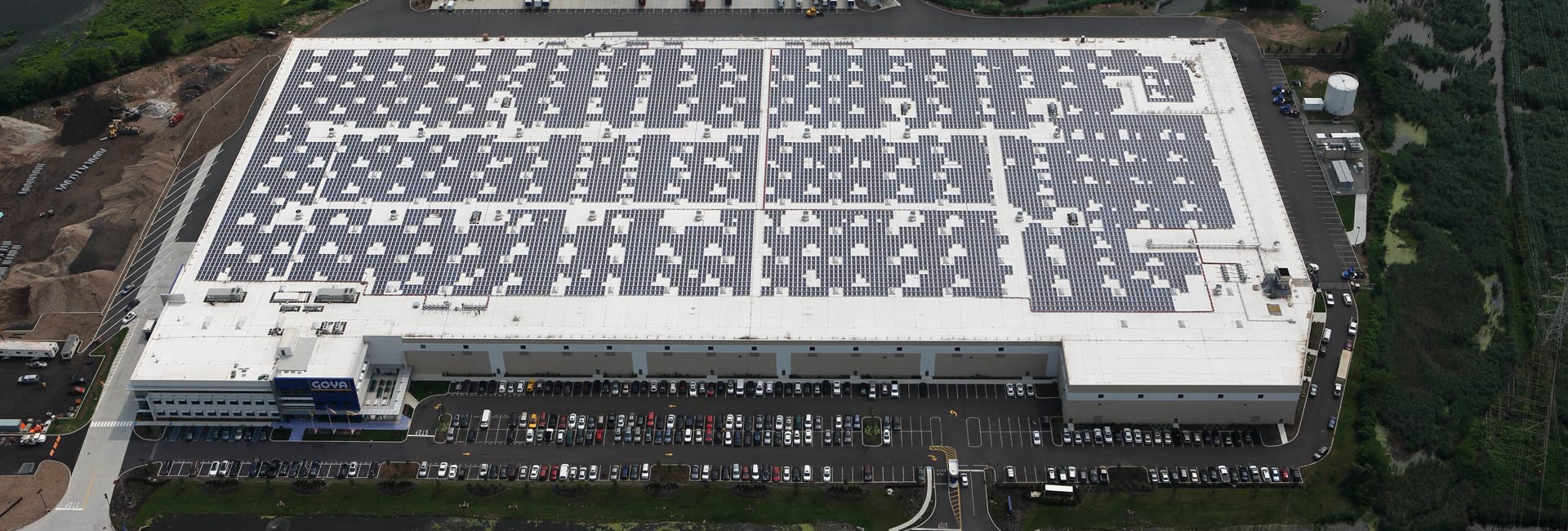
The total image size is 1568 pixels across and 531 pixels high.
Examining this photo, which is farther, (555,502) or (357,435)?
(357,435)

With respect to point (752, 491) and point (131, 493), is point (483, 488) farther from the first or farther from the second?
point (131, 493)

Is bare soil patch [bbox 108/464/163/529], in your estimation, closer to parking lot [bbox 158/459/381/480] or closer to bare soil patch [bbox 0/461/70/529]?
parking lot [bbox 158/459/381/480]

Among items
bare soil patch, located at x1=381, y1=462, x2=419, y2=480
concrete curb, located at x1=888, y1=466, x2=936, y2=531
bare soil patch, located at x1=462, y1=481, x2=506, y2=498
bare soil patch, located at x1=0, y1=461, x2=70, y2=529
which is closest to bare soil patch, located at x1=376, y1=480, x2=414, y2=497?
bare soil patch, located at x1=381, y1=462, x2=419, y2=480

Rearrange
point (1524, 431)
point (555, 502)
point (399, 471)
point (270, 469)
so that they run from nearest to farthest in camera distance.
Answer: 1. point (555, 502)
2. point (270, 469)
3. point (399, 471)
4. point (1524, 431)

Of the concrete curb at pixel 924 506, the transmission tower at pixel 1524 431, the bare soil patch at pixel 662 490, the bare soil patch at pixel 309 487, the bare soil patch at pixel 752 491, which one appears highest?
the bare soil patch at pixel 309 487

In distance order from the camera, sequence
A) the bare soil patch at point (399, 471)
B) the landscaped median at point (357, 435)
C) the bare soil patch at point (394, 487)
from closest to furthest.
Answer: the bare soil patch at point (394, 487) → the bare soil patch at point (399, 471) → the landscaped median at point (357, 435)

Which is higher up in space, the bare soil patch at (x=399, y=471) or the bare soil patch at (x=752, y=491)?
the bare soil patch at (x=399, y=471)

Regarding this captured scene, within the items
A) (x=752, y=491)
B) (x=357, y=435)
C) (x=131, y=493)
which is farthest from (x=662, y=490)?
(x=131, y=493)

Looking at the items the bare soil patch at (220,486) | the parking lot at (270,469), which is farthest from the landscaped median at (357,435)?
the bare soil patch at (220,486)

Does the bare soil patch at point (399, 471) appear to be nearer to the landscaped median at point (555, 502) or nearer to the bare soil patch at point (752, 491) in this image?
the landscaped median at point (555, 502)

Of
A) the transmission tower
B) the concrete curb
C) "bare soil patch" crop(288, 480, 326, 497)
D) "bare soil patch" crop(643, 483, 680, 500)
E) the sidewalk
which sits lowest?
the transmission tower
